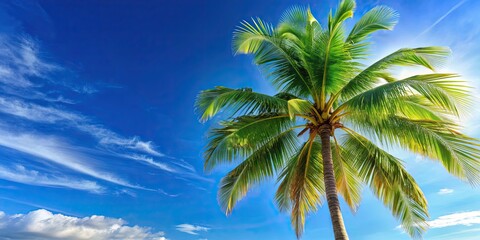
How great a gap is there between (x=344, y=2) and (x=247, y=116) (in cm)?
410

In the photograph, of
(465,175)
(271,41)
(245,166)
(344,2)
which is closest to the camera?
(465,175)

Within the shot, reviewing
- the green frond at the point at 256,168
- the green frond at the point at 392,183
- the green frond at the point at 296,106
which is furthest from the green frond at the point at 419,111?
the green frond at the point at 256,168

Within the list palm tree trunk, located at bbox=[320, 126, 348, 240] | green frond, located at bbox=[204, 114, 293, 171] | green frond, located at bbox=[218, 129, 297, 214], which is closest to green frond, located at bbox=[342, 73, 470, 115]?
palm tree trunk, located at bbox=[320, 126, 348, 240]

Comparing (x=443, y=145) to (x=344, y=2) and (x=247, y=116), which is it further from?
(x=247, y=116)

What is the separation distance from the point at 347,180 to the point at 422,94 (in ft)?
17.0

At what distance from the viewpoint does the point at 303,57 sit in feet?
30.5

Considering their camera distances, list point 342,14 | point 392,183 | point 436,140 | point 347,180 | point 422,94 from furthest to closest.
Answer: point 347,180 < point 392,183 < point 342,14 < point 436,140 < point 422,94

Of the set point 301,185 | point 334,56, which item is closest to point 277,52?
point 334,56

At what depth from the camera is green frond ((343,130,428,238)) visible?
9625 millimetres

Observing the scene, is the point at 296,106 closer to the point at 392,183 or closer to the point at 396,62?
the point at 396,62

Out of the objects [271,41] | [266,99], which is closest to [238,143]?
[266,99]

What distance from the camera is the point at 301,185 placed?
10875 millimetres

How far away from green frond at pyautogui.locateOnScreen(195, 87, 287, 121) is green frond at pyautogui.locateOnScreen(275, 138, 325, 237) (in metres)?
2.25

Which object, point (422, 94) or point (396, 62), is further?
point (396, 62)
